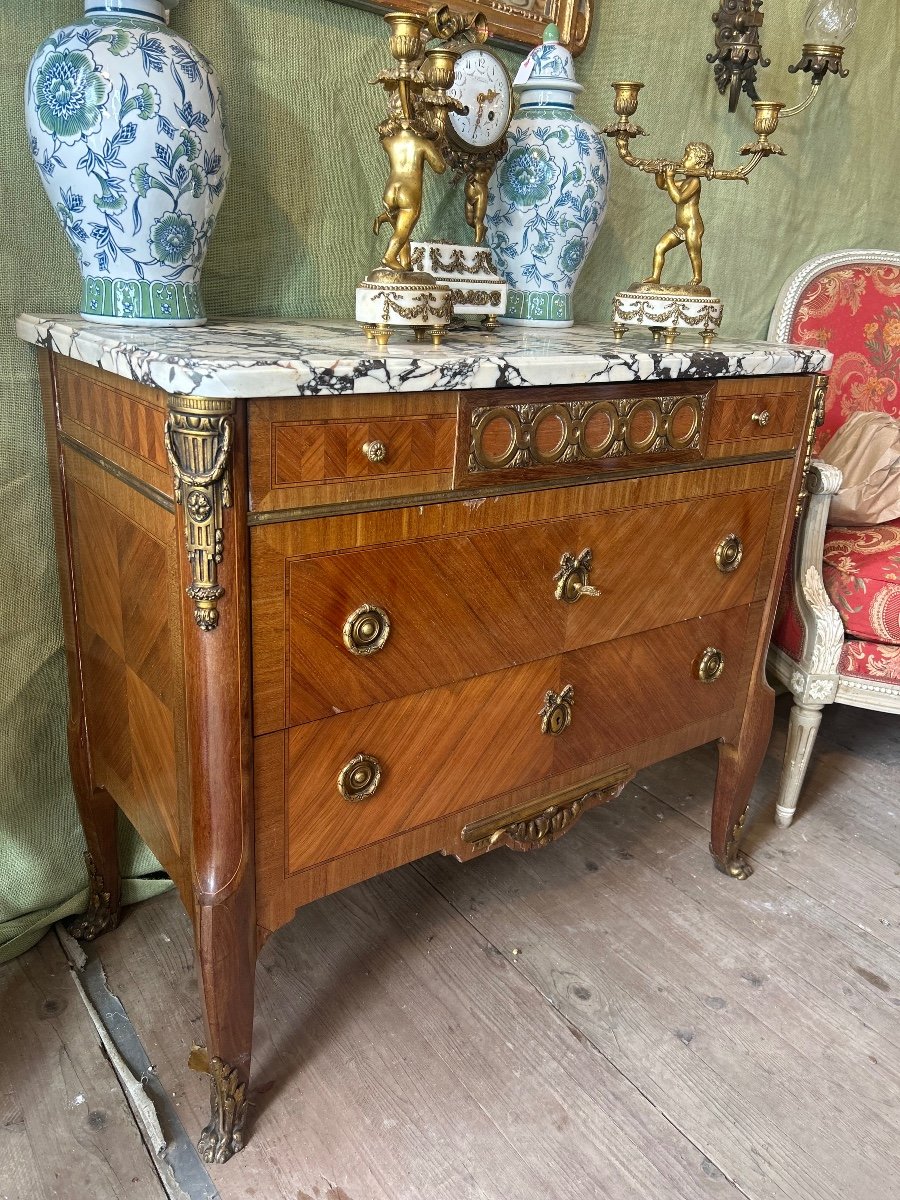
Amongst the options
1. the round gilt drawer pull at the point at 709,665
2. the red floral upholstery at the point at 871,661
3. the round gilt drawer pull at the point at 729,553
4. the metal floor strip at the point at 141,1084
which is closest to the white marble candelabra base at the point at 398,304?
the round gilt drawer pull at the point at 729,553

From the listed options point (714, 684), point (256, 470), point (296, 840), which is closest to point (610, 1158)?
point (296, 840)

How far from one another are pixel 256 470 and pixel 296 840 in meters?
0.47

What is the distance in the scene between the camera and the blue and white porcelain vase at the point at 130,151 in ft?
3.50

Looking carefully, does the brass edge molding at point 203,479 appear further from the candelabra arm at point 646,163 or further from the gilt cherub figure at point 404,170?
the candelabra arm at point 646,163

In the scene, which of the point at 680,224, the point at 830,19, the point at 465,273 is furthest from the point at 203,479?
the point at 830,19

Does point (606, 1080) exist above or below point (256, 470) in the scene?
below

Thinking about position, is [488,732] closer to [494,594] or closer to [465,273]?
[494,594]

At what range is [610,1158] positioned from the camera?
4.04ft

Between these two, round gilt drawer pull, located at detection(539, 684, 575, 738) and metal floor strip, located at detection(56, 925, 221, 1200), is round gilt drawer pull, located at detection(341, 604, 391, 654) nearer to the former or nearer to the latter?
round gilt drawer pull, located at detection(539, 684, 575, 738)

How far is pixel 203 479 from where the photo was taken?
2.90ft

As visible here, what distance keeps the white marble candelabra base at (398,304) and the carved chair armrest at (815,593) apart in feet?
3.34

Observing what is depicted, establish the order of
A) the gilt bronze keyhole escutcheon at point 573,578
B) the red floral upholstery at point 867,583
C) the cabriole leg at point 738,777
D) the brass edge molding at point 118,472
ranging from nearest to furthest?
1. the brass edge molding at point 118,472
2. the gilt bronze keyhole escutcheon at point 573,578
3. the cabriole leg at point 738,777
4. the red floral upholstery at point 867,583

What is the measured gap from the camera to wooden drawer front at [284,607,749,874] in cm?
112

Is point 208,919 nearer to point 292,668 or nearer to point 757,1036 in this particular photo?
point 292,668
